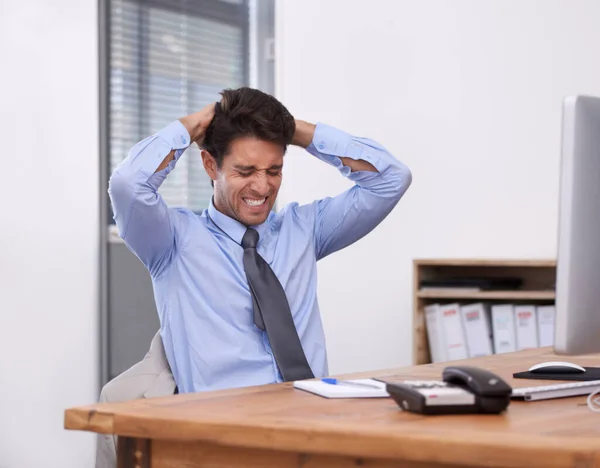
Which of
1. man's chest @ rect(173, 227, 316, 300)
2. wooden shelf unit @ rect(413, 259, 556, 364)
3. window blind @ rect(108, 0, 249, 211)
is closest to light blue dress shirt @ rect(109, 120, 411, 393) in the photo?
man's chest @ rect(173, 227, 316, 300)

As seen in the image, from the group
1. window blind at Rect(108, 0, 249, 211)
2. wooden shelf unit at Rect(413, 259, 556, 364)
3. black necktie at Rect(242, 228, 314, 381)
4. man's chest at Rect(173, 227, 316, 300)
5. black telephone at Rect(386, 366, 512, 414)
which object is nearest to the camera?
black telephone at Rect(386, 366, 512, 414)

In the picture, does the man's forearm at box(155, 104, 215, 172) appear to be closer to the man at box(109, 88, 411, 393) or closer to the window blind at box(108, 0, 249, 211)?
the man at box(109, 88, 411, 393)

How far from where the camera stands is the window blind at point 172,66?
435 centimetres

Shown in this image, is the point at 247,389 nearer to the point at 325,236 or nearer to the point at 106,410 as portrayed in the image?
the point at 106,410

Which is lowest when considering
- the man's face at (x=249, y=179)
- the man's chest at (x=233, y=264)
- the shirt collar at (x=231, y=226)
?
the man's chest at (x=233, y=264)

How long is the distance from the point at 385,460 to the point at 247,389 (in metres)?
0.49

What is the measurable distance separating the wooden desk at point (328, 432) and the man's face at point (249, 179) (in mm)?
869

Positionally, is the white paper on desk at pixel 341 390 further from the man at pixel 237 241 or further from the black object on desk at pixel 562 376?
the man at pixel 237 241

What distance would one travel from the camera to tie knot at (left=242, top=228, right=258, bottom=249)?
7.52ft

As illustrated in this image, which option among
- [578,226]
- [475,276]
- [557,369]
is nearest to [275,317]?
[557,369]

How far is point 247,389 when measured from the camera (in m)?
1.64

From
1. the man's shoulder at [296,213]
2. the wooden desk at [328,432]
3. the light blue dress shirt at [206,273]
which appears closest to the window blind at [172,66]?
the man's shoulder at [296,213]

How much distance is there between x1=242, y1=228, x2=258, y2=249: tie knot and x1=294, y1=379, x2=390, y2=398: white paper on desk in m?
0.68

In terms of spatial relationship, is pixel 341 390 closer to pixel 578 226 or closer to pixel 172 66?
pixel 578 226
